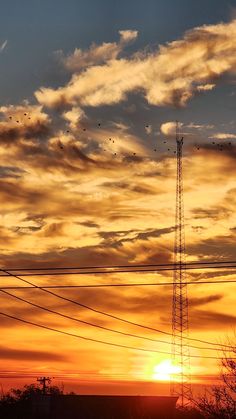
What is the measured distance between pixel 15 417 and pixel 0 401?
9046mm

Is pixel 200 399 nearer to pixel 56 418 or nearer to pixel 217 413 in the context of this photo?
pixel 217 413

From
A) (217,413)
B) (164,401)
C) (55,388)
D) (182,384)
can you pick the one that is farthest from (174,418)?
(217,413)

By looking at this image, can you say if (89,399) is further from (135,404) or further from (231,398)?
(231,398)

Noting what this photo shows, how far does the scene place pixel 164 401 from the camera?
96250 millimetres

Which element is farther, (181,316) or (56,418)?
(56,418)

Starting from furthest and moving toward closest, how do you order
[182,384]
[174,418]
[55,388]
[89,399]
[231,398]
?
[55,388]
[89,399]
[174,418]
[182,384]
[231,398]

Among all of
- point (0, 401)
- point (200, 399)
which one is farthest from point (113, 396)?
point (200, 399)

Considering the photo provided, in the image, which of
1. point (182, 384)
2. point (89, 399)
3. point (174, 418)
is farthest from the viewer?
point (89, 399)

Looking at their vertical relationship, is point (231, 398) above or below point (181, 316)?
below

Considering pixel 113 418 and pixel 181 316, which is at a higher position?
pixel 181 316

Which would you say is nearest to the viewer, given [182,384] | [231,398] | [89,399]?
[231,398]

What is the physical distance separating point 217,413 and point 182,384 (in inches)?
1007

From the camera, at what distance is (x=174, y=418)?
89875 millimetres

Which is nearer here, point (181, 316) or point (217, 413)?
point (217, 413)
